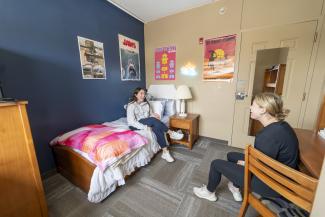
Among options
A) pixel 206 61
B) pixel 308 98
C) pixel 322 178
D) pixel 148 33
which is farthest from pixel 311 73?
pixel 148 33

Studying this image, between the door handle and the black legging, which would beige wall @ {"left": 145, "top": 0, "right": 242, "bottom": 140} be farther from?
the black legging

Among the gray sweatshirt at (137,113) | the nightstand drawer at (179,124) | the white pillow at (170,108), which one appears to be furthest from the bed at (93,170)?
the white pillow at (170,108)

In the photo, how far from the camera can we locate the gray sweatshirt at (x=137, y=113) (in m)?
2.10

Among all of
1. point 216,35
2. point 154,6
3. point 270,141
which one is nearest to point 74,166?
point 270,141

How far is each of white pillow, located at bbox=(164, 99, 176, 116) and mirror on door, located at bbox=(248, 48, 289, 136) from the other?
140 cm

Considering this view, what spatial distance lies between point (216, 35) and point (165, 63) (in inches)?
42.6

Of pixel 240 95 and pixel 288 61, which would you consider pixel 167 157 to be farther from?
pixel 288 61

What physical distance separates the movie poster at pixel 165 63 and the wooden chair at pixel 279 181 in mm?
2329

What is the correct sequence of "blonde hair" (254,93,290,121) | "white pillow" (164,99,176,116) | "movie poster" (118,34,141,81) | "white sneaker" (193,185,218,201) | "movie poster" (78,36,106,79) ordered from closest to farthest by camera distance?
"blonde hair" (254,93,290,121), "white sneaker" (193,185,218,201), "movie poster" (78,36,106,79), "movie poster" (118,34,141,81), "white pillow" (164,99,176,116)

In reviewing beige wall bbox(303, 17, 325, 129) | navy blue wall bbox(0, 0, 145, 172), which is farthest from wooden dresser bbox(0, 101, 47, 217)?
beige wall bbox(303, 17, 325, 129)

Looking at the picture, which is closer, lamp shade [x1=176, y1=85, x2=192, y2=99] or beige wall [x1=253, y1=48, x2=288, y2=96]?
beige wall [x1=253, y1=48, x2=288, y2=96]

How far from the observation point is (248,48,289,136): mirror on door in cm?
207

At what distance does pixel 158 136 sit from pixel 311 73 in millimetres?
2272

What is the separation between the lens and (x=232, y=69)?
7.84 ft
